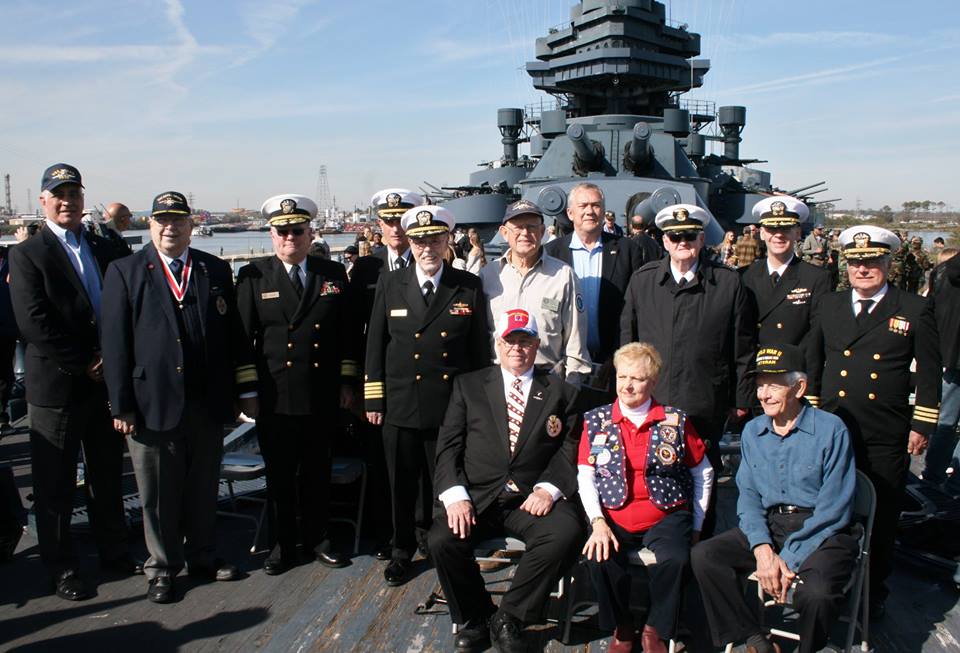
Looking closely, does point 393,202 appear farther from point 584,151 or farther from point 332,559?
point 584,151

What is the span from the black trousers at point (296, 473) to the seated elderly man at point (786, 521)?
214 centimetres

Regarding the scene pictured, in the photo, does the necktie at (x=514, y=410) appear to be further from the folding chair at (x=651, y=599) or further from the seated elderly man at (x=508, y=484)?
the folding chair at (x=651, y=599)

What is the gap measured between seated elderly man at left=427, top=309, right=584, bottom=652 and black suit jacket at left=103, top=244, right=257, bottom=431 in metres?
1.38

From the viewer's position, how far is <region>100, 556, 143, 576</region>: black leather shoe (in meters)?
4.16

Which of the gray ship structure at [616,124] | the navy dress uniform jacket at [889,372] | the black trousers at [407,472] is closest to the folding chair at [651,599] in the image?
the black trousers at [407,472]

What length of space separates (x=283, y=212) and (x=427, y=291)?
0.92m

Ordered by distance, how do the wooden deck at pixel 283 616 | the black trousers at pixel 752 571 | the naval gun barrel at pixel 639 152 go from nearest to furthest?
1. the black trousers at pixel 752 571
2. the wooden deck at pixel 283 616
3. the naval gun barrel at pixel 639 152

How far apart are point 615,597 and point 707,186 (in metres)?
12.7

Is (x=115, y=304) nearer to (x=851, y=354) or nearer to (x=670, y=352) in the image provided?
(x=670, y=352)

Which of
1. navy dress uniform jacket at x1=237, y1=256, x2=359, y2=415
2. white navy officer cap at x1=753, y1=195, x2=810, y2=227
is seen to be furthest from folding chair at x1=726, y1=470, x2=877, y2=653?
navy dress uniform jacket at x1=237, y1=256, x2=359, y2=415

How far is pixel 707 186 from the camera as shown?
14.6 meters

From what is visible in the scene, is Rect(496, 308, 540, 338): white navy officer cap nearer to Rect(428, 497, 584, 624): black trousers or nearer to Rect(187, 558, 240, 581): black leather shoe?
Rect(428, 497, 584, 624): black trousers

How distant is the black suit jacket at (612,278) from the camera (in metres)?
4.57

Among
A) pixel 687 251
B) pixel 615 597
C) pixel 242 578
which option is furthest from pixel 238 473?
pixel 687 251
